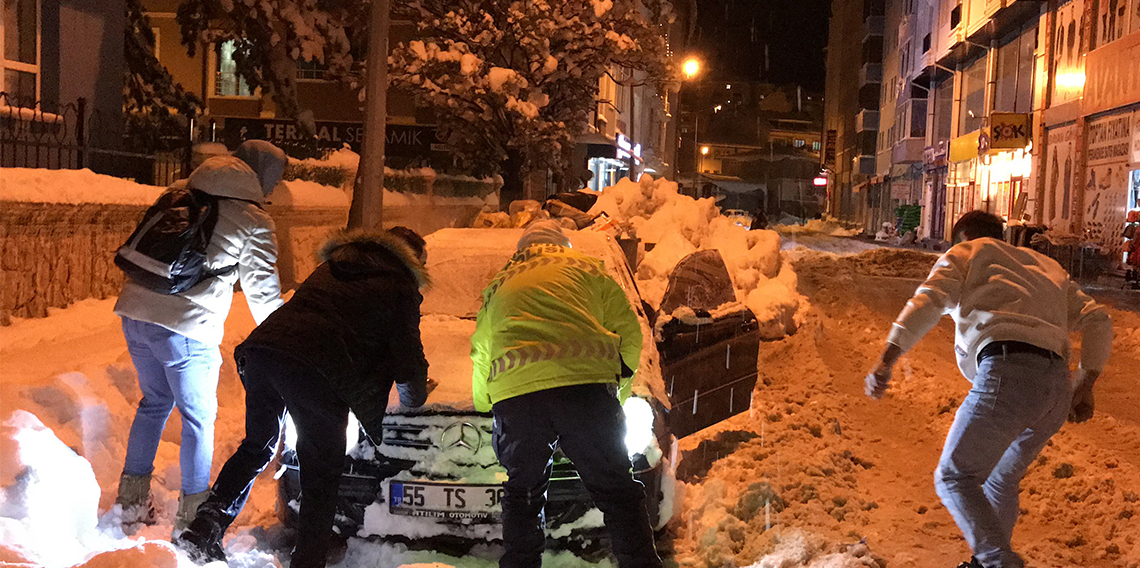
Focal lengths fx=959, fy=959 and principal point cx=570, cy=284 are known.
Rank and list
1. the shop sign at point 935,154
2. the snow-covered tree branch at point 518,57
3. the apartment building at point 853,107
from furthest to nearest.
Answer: the apartment building at point 853,107 → the shop sign at point 935,154 → the snow-covered tree branch at point 518,57

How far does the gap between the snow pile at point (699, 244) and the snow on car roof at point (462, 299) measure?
3999 mm

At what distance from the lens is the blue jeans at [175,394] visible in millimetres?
4367

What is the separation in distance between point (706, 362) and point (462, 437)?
2.44m

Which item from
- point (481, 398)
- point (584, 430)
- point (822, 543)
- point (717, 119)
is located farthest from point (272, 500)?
point (717, 119)

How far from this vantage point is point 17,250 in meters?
7.33

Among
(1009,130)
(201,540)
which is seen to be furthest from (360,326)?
(1009,130)

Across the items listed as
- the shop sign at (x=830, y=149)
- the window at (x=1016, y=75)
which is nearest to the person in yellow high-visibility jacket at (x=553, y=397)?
the window at (x=1016, y=75)

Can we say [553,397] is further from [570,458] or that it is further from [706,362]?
[706,362]

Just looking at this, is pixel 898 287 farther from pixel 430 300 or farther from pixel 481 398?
pixel 481 398

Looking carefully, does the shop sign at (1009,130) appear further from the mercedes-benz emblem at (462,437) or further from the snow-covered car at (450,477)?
the mercedes-benz emblem at (462,437)

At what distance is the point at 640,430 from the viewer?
4367 mm

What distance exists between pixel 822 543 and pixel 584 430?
175 centimetres

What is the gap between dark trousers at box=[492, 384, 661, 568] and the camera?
12.1 feet

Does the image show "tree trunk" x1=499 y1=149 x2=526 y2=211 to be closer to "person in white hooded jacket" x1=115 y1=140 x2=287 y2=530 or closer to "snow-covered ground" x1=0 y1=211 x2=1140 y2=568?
"snow-covered ground" x1=0 y1=211 x2=1140 y2=568
